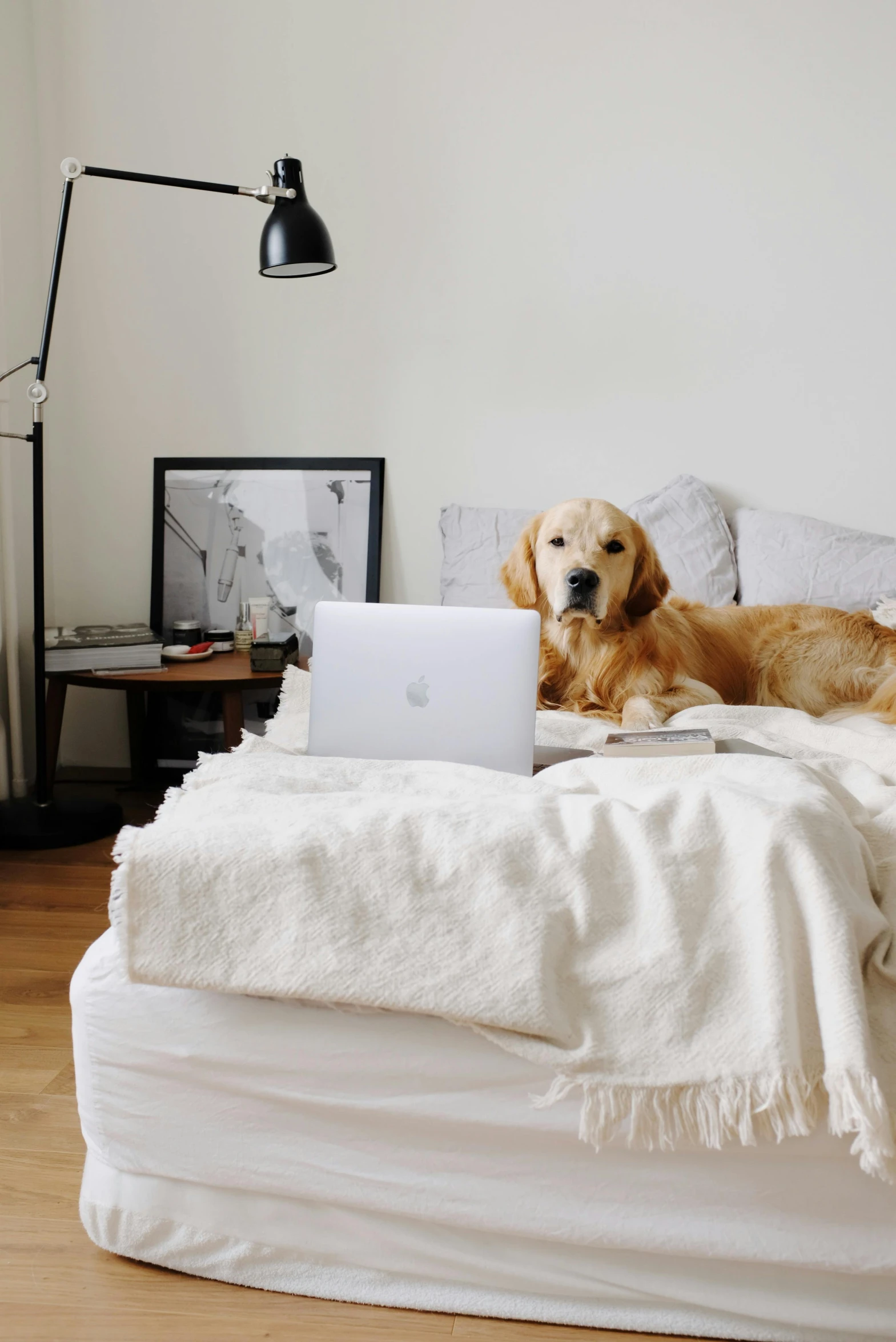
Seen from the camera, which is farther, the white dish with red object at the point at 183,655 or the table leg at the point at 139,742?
the table leg at the point at 139,742

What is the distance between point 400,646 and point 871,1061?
0.81 m

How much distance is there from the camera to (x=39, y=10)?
2.81 meters

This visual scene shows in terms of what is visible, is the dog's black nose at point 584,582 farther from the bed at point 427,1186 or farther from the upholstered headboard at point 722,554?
the bed at point 427,1186

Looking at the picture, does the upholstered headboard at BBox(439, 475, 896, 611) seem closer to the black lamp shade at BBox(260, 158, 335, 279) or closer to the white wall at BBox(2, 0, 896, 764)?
the white wall at BBox(2, 0, 896, 764)

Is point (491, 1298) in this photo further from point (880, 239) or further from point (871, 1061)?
point (880, 239)

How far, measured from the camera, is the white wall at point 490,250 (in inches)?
103

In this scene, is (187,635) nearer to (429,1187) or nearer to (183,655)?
(183,655)

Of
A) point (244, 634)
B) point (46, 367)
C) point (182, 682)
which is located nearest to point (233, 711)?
point (182, 682)

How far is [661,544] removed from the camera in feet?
8.14

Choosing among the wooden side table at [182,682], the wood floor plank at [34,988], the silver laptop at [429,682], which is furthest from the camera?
the wooden side table at [182,682]

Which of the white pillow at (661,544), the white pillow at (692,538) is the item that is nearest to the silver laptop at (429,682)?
the white pillow at (661,544)

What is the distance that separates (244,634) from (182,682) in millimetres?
395

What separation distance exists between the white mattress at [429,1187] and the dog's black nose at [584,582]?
1.25 metres

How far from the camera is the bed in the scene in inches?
37.2
